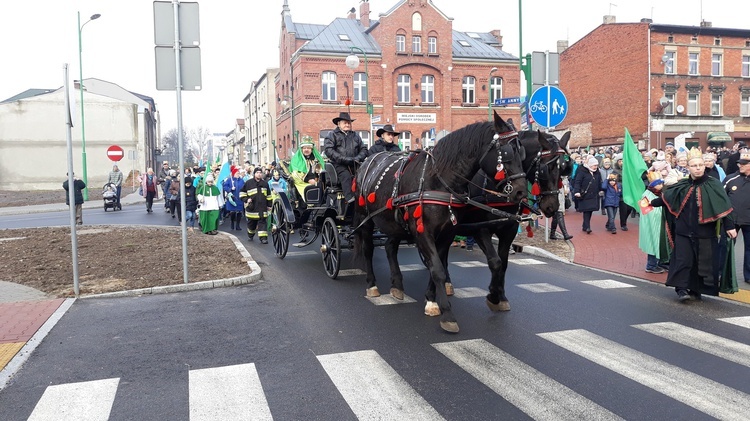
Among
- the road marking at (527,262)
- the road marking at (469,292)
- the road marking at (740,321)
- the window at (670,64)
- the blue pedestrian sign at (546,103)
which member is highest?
the window at (670,64)

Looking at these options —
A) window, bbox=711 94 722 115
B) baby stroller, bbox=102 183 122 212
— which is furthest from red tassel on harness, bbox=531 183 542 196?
window, bbox=711 94 722 115

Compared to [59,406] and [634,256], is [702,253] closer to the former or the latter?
[634,256]

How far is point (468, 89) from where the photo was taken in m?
46.1

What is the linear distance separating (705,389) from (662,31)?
45.2 m

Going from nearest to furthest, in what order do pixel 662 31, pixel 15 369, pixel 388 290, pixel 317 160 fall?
1. pixel 15 369
2. pixel 388 290
3. pixel 317 160
4. pixel 662 31

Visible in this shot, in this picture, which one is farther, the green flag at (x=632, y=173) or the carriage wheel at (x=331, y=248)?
the green flag at (x=632, y=173)

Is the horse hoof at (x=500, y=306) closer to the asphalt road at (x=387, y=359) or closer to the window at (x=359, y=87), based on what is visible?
the asphalt road at (x=387, y=359)

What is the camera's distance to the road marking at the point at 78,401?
4043 millimetres

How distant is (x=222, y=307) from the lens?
7363mm

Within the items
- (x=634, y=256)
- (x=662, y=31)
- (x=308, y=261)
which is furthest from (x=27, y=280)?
(x=662, y=31)

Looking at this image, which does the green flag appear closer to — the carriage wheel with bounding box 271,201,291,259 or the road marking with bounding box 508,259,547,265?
the road marking with bounding box 508,259,547,265

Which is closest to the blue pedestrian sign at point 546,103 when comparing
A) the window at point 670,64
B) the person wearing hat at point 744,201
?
the person wearing hat at point 744,201

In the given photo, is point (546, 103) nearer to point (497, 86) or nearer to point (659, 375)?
point (659, 375)

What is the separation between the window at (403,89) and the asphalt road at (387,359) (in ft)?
123
